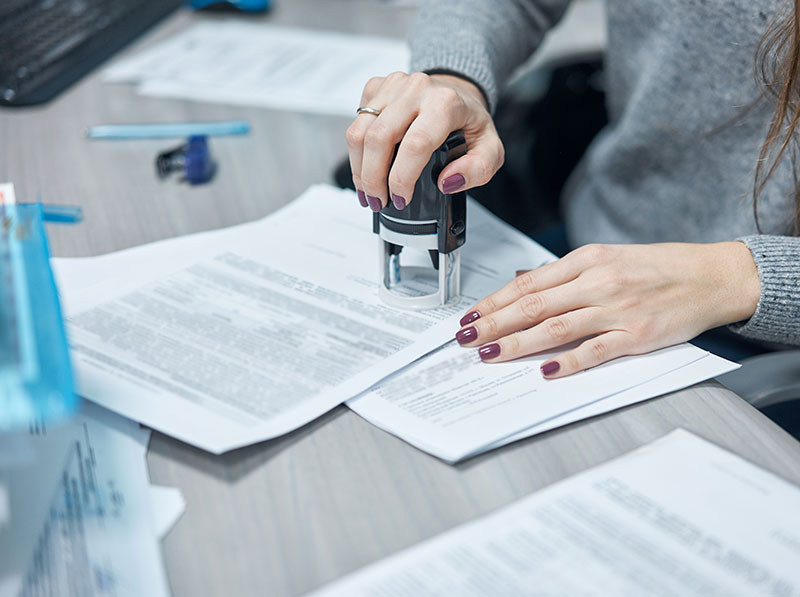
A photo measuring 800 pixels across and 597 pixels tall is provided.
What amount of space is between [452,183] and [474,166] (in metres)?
0.03

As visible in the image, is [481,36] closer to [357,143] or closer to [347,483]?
[357,143]

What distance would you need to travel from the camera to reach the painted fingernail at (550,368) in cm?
56

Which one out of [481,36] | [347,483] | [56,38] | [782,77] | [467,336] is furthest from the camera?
[56,38]

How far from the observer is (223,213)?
32.0 inches

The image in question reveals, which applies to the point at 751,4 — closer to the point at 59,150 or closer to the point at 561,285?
the point at 561,285

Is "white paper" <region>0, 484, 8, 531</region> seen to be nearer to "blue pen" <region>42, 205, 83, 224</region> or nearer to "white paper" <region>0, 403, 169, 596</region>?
"white paper" <region>0, 403, 169, 596</region>

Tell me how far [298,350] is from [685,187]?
1.98 ft

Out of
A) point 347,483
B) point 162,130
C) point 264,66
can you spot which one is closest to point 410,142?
point 347,483

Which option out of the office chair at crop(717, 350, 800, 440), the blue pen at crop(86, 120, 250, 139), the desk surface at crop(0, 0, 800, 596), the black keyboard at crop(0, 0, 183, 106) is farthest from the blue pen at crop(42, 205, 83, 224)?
the office chair at crop(717, 350, 800, 440)

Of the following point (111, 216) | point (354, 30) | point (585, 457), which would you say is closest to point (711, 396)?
point (585, 457)

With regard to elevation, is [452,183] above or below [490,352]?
above

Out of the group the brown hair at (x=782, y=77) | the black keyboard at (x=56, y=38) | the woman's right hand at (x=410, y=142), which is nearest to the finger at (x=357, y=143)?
the woman's right hand at (x=410, y=142)

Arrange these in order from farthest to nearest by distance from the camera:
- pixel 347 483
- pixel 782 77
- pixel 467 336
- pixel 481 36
Result: pixel 481 36
pixel 782 77
pixel 467 336
pixel 347 483

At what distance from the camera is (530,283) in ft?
2.04
